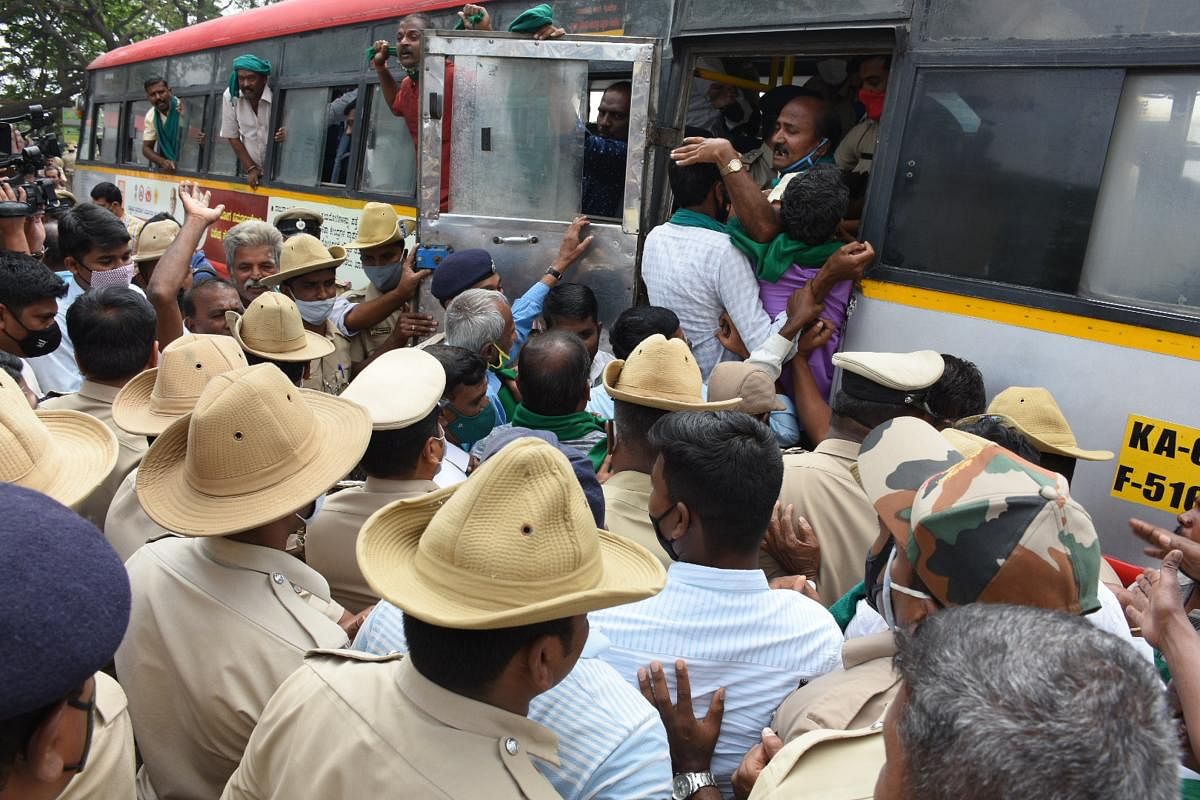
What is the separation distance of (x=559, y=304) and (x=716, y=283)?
74 centimetres

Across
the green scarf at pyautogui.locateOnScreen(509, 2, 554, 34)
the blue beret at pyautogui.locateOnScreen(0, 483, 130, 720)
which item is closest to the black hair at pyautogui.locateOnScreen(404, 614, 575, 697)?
the blue beret at pyautogui.locateOnScreen(0, 483, 130, 720)

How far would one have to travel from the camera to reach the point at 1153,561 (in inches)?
128

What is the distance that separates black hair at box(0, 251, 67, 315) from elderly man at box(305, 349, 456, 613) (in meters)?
1.52

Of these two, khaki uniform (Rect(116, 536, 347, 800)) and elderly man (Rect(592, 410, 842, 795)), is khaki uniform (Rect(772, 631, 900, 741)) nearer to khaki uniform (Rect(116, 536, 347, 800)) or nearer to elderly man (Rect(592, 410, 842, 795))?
elderly man (Rect(592, 410, 842, 795))

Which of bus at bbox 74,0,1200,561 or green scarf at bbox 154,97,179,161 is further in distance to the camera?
green scarf at bbox 154,97,179,161

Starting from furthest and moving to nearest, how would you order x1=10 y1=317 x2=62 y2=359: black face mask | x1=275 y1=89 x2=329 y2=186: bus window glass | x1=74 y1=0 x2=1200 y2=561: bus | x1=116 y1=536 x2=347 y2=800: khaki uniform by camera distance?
1. x1=275 y1=89 x2=329 y2=186: bus window glass
2. x1=10 y1=317 x2=62 y2=359: black face mask
3. x1=74 y1=0 x2=1200 y2=561: bus
4. x1=116 y1=536 x2=347 y2=800: khaki uniform

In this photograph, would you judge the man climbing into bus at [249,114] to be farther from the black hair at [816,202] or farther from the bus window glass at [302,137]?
the black hair at [816,202]

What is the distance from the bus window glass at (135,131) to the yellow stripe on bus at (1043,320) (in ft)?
32.8

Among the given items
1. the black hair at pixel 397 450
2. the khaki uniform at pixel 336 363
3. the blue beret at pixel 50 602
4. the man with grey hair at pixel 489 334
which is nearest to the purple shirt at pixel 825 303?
the man with grey hair at pixel 489 334

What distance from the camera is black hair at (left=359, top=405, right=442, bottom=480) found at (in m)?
2.38

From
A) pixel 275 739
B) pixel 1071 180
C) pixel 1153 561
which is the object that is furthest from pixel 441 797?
pixel 1071 180

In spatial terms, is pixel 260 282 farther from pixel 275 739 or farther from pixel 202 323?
pixel 275 739

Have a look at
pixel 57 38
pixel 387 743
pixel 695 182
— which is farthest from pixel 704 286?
pixel 57 38

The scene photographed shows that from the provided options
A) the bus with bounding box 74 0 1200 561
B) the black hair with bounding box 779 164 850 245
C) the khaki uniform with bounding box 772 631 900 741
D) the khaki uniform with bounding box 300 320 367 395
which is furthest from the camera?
the khaki uniform with bounding box 300 320 367 395
